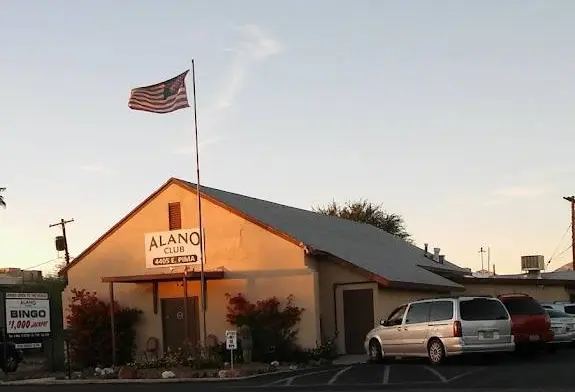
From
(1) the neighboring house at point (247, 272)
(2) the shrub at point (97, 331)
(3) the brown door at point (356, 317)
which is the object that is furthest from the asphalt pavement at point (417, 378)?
(2) the shrub at point (97, 331)

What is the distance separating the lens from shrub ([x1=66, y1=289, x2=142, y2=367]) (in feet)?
99.5

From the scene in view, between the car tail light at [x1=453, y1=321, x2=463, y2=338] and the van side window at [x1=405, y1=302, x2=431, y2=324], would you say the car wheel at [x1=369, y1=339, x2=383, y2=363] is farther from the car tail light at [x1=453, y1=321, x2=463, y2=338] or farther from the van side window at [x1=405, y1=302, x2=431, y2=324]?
the car tail light at [x1=453, y1=321, x2=463, y2=338]

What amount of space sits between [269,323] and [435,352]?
7.21 m

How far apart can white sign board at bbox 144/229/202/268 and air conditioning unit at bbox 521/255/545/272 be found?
25.6 m

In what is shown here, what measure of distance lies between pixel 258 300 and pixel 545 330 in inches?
362

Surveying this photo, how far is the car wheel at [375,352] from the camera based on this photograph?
24644mm

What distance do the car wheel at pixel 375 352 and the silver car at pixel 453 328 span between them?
92cm

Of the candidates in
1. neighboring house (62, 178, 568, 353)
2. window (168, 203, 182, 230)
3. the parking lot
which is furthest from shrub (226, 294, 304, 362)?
window (168, 203, 182, 230)

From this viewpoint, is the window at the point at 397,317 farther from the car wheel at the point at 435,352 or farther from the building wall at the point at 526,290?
the building wall at the point at 526,290

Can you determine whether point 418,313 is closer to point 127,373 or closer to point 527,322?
point 527,322

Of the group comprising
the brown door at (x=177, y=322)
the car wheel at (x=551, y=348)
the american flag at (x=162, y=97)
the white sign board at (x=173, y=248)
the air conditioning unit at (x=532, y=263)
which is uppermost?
the american flag at (x=162, y=97)

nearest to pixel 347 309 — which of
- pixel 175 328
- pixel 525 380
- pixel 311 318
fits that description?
pixel 311 318

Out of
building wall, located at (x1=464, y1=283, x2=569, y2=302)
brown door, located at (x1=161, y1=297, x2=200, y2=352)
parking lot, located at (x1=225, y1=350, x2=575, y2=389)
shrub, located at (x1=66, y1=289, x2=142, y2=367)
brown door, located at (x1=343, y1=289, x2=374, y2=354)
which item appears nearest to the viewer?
parking lot, located at (x1=225, y1=350, x2=575, y2=389)

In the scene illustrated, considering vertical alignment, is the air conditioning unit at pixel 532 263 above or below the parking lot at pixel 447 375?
above
